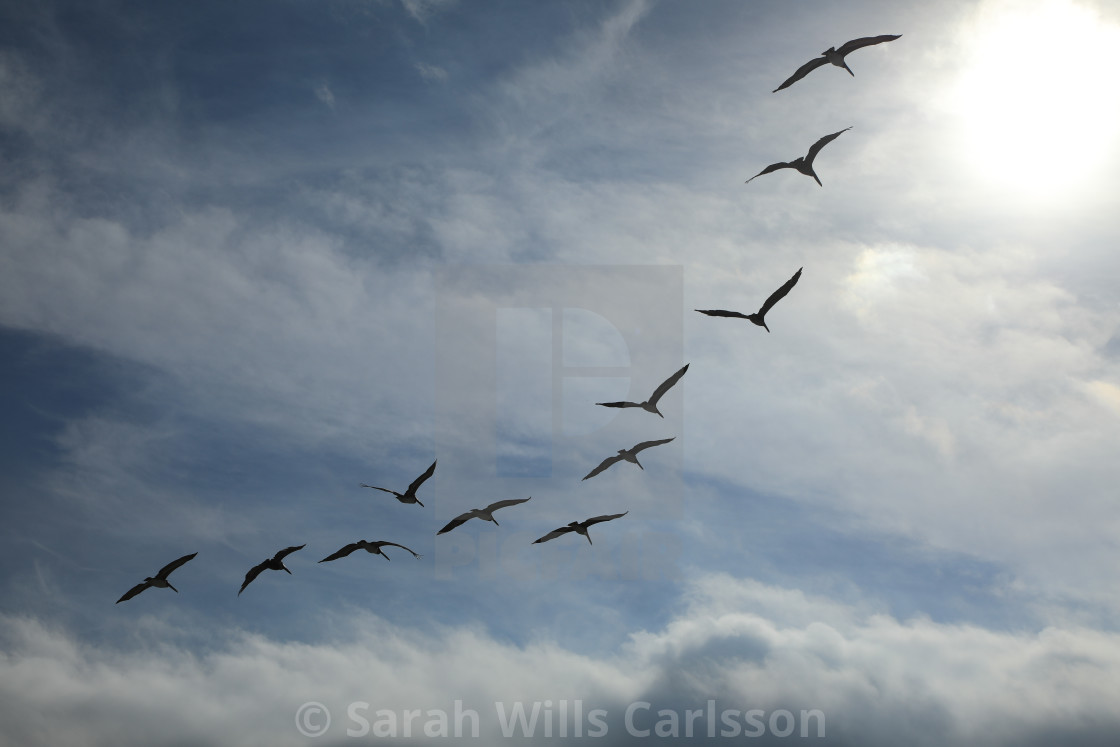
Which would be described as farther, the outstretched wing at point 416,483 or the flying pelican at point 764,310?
the outstretched wing at point 416,483

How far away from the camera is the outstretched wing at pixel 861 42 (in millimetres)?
53188

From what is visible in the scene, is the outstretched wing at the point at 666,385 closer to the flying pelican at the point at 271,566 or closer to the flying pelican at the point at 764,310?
the flying pelican at the point at 764,310

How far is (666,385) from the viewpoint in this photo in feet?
205

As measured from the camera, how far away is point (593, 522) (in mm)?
68562

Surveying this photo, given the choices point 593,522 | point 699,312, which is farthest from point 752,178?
point 593,522

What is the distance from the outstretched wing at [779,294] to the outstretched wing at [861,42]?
15.4 metres

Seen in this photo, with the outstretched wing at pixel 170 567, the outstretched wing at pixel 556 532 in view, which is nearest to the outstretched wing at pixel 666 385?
the outstretched wing at pixel 556 532

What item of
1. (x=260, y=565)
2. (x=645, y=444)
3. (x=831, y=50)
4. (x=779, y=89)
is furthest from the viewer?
(x=260, y=565)

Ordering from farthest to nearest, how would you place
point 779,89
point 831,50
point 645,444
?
1. point 645,444
2. point 831,50
3. point 779,89

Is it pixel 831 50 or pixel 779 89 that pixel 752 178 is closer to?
pixel 779 89

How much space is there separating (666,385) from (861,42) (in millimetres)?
26390

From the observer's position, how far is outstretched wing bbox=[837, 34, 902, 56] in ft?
174

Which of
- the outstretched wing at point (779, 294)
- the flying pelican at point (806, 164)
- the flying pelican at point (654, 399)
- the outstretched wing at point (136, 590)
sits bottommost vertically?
the outstretched wing at point (136, 590)

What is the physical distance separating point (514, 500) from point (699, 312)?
24.1 m
